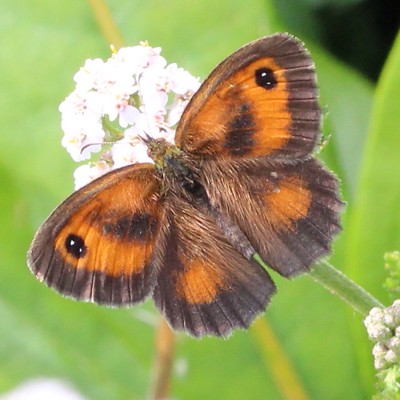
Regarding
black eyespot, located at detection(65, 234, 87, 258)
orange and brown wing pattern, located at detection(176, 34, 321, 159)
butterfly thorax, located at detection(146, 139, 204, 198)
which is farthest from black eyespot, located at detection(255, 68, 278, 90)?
black eyespot, located at detection(65, 234, 87, 258)

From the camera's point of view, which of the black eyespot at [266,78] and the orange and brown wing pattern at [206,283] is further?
the orange and brown wing pattern at [206,283]

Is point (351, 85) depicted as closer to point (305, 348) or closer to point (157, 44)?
point (157, 44)

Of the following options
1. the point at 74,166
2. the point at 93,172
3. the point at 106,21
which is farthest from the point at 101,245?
the point at 106,21

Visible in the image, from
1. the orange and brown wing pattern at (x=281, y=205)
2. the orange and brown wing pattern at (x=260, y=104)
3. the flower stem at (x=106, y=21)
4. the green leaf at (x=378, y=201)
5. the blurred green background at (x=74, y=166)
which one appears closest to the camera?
the orange and brown wing pattern at (x=260, y=104)

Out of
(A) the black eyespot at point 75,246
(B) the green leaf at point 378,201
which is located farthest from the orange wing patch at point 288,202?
(B) the green leaf at point 378,201

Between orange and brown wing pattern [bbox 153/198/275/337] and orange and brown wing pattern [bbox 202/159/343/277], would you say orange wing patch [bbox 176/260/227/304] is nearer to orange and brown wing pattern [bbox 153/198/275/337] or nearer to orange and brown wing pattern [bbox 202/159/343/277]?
orange and brown wing pattern [bbox 153/198/275/337]

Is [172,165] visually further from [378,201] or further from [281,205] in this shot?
[378,201]

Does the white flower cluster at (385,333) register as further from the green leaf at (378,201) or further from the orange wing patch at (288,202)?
the green leaf at (378,201)
